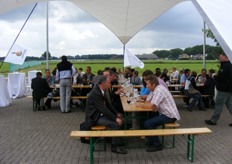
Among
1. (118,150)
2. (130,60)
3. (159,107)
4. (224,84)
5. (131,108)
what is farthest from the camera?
(130,60)

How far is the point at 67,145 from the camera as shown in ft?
22.5

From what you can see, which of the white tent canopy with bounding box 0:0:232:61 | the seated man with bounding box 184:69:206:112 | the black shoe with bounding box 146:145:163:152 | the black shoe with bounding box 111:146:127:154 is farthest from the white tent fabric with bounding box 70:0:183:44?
the black shoe with bounding box 146:145:163:152

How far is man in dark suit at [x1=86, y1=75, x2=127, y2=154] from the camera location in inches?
242

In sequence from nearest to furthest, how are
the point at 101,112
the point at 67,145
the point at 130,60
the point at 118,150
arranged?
the point at 101,112, the point at 118,150, the point at 67,145, the point at 130,60

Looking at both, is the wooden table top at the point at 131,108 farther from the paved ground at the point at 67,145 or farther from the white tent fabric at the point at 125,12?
the white tent fabric at the point at 125,12

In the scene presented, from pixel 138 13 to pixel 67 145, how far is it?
9036mm

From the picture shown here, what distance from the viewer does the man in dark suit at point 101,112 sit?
6.16 m

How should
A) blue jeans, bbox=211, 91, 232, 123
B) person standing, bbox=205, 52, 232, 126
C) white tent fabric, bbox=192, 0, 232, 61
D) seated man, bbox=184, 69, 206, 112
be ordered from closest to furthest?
white tent fabric, bbox=192, 0, 232, 61
person standing, bbox=205, 52, 232, 126
blue jeans, bbox=211, 91, 232, 123
seated man, bbox=184, 69, 206, 112

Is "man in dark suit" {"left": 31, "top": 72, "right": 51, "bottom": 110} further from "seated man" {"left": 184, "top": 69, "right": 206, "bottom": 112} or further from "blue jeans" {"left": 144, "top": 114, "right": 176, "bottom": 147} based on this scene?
"blue jeans" {"left": 144, "top": 114, "right": 176, "bottom": 147}

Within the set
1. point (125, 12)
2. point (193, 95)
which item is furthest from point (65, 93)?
point (125, 12)

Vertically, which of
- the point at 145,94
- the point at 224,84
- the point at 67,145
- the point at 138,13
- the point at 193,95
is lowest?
the point at 67,145

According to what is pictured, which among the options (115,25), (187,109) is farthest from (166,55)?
(187,109)

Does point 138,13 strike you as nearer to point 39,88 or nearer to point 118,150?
point 39,88

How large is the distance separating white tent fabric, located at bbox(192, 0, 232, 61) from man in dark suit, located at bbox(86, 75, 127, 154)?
8.23 ft
